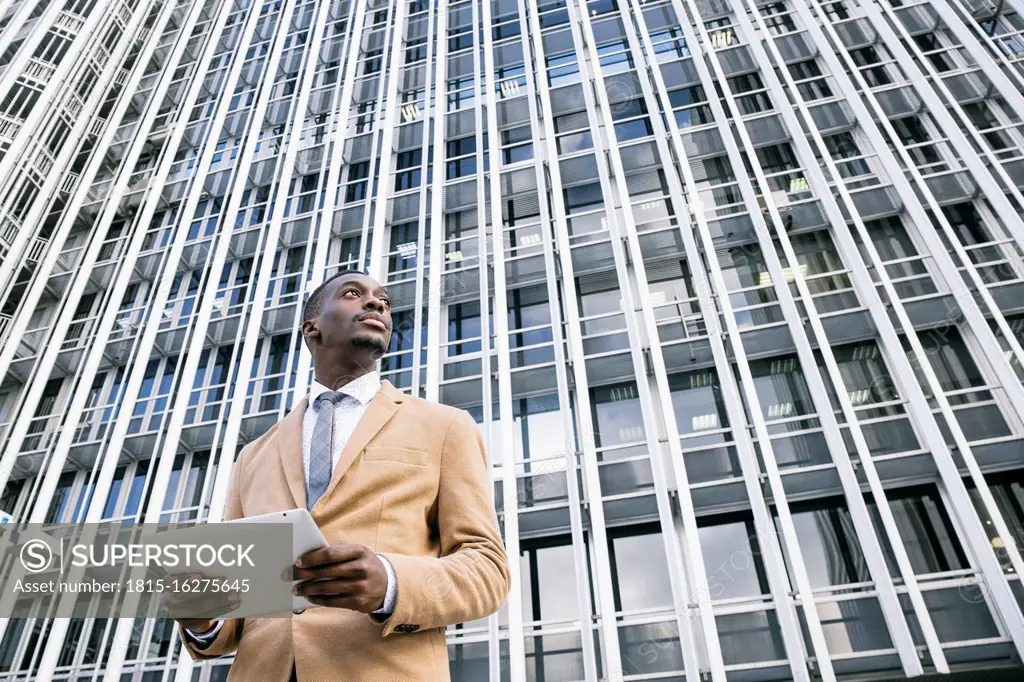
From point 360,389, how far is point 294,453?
34 cm

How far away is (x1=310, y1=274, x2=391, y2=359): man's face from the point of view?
8.01ft

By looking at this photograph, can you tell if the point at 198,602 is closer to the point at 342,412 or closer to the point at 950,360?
the point at 342,412

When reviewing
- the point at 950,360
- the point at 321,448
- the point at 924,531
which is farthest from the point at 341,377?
the point at 950,360

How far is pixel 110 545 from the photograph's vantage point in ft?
4.86

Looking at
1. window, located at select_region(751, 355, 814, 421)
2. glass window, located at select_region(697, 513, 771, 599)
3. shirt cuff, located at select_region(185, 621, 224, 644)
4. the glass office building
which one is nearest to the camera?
shirt cuff, located at select_region(185, 621, 224, 644)

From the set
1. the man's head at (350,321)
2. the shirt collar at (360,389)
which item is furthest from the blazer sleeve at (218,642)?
the man's head at (350,321)

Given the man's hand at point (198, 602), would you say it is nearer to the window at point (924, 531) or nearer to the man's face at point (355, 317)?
the man's face at point (355, 317)

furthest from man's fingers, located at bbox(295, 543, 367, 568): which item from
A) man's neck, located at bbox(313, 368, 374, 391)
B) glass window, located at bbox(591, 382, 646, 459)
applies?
glass window, located at bbox(591, 382, 646, 459)

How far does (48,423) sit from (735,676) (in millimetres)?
11071

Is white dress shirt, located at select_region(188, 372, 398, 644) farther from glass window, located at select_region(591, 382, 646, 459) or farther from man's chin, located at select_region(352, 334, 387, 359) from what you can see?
glass window, located at select_region(591, 382, 646, 459)

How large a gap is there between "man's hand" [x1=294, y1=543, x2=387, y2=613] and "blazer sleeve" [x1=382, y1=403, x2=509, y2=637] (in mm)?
114

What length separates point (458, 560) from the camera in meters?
1.80

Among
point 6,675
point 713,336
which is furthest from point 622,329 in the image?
point 6,675

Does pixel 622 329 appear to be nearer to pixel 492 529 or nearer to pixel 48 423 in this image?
pixel 492 529
